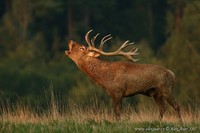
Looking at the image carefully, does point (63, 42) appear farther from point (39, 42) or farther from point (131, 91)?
point (131, 91)

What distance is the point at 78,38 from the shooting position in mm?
74375

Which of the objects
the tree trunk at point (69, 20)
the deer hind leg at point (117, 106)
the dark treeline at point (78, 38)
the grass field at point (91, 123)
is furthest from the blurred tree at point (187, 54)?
the grass field at point (91, 123)

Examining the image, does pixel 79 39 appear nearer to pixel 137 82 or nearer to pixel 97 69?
pixel 97 69

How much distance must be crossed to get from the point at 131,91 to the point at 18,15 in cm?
5494

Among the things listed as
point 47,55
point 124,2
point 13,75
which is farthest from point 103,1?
point 13,75

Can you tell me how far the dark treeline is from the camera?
55875 millimetres

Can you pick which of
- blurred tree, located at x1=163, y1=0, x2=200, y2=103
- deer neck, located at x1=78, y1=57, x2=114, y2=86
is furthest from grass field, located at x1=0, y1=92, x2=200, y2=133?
blurred tree, located at x1=163, y1=0, x2=200, y2=103

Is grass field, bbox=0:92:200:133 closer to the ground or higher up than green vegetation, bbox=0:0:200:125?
closer to the ground

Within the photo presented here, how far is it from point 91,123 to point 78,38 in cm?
5715

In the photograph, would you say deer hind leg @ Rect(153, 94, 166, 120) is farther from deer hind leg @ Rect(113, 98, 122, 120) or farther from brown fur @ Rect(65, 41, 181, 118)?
deer hind leg @ Rect(113, 98, 122, 120)

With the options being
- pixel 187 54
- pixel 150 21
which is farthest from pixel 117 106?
pixel 150 21

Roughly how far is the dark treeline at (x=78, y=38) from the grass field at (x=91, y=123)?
2199cm

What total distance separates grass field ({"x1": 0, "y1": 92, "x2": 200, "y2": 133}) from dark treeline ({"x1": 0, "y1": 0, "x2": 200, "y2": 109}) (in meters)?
22.0

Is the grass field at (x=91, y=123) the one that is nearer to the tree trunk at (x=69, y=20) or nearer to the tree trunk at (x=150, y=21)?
the tree trunk at (x=69, y=20)
